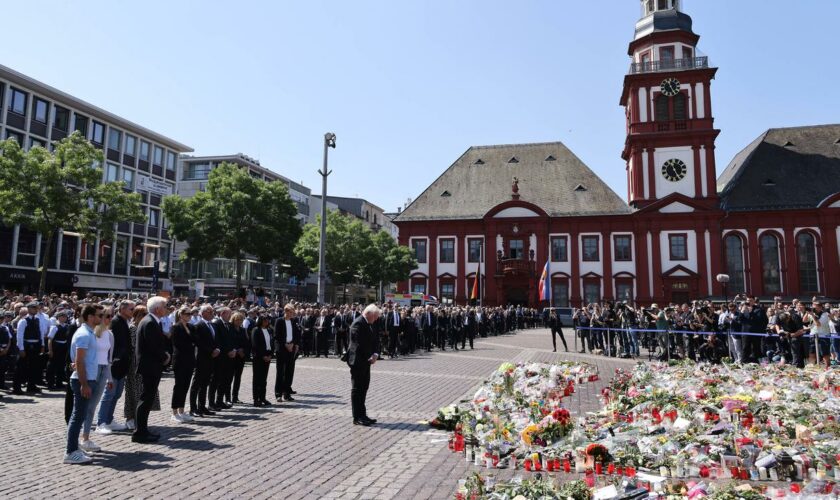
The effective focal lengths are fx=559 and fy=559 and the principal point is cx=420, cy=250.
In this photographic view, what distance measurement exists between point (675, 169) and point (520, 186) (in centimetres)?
1505

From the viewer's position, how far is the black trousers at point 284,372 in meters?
12.0

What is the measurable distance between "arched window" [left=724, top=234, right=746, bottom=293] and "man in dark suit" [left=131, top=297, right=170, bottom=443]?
51460mm

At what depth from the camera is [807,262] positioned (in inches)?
1913

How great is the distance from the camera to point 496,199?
5784 centimetres

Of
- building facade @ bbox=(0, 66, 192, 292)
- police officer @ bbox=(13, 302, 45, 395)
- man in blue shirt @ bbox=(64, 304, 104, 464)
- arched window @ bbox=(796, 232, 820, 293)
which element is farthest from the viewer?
arched window @ bbox=(796, 232, 820, 293)

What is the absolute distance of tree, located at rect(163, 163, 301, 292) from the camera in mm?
38812

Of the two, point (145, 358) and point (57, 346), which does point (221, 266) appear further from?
point (145, 358)

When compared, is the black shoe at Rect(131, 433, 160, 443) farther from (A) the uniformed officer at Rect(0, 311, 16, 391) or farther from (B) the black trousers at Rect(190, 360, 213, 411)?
(A) the uniformed officer at Rect(0, 311, 16, 391)

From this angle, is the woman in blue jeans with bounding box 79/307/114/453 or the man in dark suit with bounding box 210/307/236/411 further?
the man in dark suit with bounding box 210/307/236/411

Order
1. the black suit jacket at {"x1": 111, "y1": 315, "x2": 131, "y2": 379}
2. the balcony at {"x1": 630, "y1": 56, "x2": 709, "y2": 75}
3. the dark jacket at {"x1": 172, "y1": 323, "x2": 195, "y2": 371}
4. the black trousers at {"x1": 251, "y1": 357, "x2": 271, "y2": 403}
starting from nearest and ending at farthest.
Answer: the black suit jacket at {"x1": 111, "y1": 315, "x2": 131, "y2": 379} → the dark jacket at {"x1": 172, "y1": 323, "x2": 195, "y2": 371} → the black trousers at {"x1": 251, "y1": 357, "x2": 271, "y2": 403} → the balcony at {"x1": 630, "y1": 56, "x2": 709, "y2": 75}

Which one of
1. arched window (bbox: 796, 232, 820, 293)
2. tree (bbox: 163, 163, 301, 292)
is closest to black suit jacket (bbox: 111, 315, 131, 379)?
tree (bbox: 163, 163, 301, 292)

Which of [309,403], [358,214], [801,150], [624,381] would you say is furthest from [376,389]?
[358,214]

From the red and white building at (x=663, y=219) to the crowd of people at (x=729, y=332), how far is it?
81.9ft

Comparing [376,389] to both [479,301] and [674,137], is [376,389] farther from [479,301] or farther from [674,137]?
[674,137]
